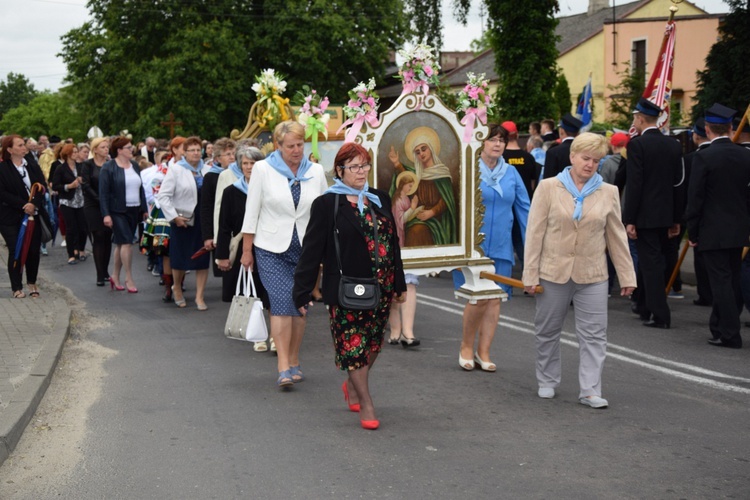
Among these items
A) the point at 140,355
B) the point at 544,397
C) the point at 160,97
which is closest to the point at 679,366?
the point at 544,397

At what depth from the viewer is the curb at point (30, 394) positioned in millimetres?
6254

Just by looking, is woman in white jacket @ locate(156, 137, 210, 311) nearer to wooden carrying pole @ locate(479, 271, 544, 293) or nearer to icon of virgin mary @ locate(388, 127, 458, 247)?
icon of virgin mary @ locate(388, 127, 458, 247)

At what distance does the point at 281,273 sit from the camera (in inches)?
310

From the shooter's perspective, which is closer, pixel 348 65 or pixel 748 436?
pixel 748 436

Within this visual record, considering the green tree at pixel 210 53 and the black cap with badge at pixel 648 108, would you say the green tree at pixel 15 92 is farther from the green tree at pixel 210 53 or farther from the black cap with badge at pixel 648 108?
the black cap with badge at pixel 648 108

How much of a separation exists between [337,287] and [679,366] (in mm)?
3474

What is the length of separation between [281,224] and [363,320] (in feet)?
5.05

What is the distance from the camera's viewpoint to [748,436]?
20.9 feet

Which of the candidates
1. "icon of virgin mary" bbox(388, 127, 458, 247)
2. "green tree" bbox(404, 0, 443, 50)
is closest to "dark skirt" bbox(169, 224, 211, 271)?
"icon of virgin mary" bbox(388, 127, 458, 247)

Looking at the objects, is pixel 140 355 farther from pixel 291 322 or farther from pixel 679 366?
pixel 679 366

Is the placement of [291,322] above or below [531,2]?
below

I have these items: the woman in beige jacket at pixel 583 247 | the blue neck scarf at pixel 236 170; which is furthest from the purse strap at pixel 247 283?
the woman in beige jacket at pixel 583 247

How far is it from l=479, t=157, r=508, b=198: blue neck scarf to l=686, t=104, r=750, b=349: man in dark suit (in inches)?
87.6

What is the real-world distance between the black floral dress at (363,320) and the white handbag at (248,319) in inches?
64.7
